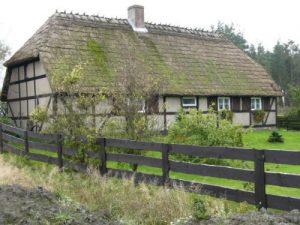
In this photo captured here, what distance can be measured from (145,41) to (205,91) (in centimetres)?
438

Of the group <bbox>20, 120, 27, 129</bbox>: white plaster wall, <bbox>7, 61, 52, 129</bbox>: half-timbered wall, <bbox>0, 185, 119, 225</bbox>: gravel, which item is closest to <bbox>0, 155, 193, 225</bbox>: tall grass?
<bbox>0, 185, 119, 225</bbox>: gravel

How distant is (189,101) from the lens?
2280cm

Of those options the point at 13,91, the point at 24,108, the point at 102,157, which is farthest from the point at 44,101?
the point at 102,157

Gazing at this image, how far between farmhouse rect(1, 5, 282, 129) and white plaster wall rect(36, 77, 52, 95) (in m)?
0.05

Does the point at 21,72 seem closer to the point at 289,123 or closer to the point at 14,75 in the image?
the point at 14,75

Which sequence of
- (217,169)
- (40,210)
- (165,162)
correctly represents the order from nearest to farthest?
(40,210) < (217,169) < (165,162)

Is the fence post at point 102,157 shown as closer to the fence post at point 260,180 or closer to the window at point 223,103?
the fence post at point 260,180

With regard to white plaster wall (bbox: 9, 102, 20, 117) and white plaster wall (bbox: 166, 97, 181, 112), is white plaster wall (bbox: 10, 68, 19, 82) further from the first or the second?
white plaster wall (bbox: 166, 97, 181, 112)

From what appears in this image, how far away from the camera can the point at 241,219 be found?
4992mm

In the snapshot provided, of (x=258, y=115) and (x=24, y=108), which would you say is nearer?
(x=24, y=108)

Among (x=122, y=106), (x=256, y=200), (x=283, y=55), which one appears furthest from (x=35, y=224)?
(x=283, y=55)

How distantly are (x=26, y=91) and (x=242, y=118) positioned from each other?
12388 millimetres

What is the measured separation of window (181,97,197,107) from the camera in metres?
22.5

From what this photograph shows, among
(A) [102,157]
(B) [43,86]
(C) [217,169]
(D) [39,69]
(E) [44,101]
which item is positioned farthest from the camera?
(D) [39,69]
